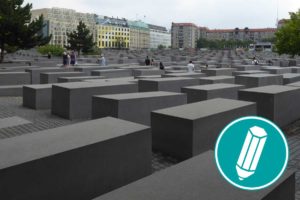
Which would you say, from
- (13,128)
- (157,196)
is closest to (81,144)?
(157,196)

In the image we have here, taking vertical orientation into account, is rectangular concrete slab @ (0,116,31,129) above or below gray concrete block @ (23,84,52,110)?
below

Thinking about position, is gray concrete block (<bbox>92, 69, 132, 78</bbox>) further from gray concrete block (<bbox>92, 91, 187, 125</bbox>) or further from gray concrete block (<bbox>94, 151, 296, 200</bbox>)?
gray concrete block (<bbox>94, 151, 296, 200</bbox>)

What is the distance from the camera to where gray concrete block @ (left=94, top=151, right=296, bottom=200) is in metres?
3.67

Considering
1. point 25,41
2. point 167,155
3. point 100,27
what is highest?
point 100,27

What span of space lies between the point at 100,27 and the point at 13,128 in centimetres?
15444

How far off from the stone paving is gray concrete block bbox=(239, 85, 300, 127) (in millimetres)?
309

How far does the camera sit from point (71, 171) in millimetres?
4953

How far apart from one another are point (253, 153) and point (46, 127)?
828 cm

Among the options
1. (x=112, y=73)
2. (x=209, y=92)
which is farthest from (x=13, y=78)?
(x=209, y=92)

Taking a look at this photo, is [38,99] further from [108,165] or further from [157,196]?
[157,196]

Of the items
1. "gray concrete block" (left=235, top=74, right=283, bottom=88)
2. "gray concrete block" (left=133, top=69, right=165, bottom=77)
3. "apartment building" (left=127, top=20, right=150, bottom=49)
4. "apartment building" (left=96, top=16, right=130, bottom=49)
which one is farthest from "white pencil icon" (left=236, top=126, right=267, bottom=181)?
"apartment building" (left=127, top=20, right=150, bottom=49)

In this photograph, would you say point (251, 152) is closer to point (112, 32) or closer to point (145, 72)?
point (145, 72)

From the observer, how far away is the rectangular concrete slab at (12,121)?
972cm

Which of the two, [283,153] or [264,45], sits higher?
[264,45]
